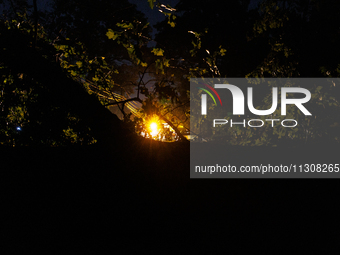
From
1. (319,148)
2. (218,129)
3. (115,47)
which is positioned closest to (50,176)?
(319,148)

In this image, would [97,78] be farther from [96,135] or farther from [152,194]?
[152,194]

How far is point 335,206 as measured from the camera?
2.35 metres

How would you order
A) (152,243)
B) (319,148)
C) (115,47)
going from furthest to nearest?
(115,47) → (319,148) → (152,243)

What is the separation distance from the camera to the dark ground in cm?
234

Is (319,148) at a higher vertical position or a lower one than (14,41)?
lower

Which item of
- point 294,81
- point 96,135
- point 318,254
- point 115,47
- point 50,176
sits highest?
point 115,47

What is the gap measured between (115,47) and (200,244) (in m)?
32.0

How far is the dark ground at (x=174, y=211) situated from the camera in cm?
234

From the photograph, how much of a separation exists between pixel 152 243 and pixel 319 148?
3043 millimetres

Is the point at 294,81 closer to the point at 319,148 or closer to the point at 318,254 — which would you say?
the point at 319,148

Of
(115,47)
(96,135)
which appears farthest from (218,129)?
(115,47)

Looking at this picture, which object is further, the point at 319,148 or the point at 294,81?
the point at 294,81

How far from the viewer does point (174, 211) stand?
2355 millimetres

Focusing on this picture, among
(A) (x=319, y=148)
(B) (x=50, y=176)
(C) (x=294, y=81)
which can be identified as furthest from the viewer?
(C) (x=294, y=81)
